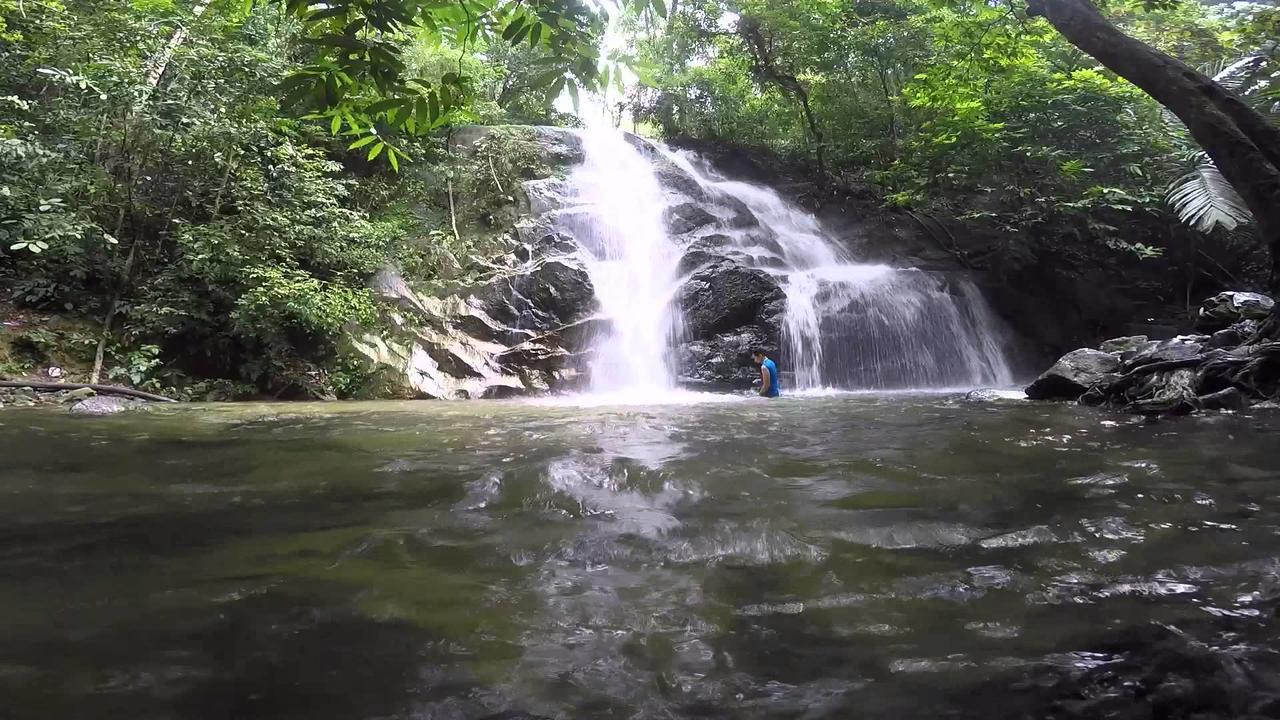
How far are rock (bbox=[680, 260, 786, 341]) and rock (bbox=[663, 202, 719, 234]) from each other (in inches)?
91.4

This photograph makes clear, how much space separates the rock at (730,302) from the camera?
12.9 metres

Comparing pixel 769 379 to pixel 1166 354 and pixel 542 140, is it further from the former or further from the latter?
pixel 542 140

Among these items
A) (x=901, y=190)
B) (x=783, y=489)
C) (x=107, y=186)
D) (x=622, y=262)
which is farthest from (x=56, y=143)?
(x=901, y=190)

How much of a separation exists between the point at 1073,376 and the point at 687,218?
28.7 feet

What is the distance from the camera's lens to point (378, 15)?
1.94m

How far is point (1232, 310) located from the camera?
349 inches

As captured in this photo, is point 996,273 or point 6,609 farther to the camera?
point 996,273

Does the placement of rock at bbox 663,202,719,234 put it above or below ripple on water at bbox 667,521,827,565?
above

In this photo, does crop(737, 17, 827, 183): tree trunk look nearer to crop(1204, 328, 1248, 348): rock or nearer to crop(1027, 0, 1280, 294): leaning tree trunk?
crop(1204, 328, 1248, 348): rock

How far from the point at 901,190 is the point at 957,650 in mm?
17142

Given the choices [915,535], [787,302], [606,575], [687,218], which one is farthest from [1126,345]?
[606,575]

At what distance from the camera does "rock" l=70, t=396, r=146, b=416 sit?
7.55 meters

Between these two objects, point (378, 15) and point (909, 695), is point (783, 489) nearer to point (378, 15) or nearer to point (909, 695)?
point (909, 695)

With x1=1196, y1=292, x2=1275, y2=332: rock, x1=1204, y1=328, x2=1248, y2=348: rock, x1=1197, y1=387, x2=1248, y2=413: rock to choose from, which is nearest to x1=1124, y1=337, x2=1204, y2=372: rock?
x1=1204, y1=328, x2=1248, y2=348: rock
